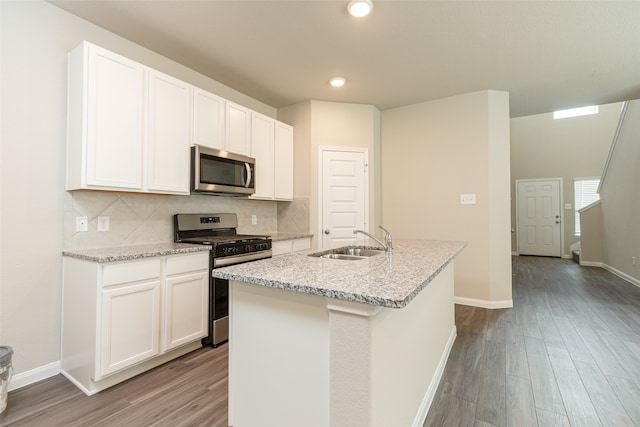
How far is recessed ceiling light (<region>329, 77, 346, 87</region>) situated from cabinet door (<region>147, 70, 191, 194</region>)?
1506mm

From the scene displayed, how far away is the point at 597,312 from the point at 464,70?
304 cm

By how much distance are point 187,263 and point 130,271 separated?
0.42 m

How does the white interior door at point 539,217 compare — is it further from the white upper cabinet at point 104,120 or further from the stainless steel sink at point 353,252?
the white upper cabinet at point 104,120

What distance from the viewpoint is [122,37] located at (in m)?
2.51

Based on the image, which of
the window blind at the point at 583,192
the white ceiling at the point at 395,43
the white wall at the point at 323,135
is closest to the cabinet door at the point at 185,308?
the white wall at the point at 323,135

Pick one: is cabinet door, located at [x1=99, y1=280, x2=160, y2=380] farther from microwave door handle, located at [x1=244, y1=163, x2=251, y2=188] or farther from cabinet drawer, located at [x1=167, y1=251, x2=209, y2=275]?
microwave door handle, located at [x1=244, y1=163, x2=251, y2=188]

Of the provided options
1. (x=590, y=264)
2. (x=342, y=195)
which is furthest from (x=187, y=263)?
(x=590, y=264)

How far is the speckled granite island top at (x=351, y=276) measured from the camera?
1.01 metres

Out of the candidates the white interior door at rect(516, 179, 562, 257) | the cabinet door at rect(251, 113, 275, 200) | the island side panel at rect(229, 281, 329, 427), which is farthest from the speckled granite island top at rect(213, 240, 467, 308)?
the white interior door at rect(516, 179, 562, 257)

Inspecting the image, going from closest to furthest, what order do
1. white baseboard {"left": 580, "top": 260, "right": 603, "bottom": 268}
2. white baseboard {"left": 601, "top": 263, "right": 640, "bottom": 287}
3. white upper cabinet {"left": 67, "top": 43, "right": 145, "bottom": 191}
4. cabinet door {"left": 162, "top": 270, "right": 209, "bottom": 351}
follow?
1. white upper cabinet {"left": 67, "top": 43, "right": 145, "bottom": 191}
2. cabinet door {"left": 162, "top": 270, "right": 209, "bottom": 351}
3. white baseboard {"left": 601, "top": 263, "right": 640, "bottom": 287}
4. white baseboard {"left": 580, "top": 260, "right": 603, "bottom": 268}

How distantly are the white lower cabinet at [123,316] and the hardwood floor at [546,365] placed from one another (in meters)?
1.85


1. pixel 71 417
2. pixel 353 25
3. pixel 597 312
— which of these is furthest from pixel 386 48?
pixel 597 312

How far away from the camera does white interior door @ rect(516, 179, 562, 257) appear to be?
745 centimetres

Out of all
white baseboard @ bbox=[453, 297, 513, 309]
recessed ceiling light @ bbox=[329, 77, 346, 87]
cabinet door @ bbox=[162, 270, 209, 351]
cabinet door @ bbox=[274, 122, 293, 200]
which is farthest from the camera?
cabinet door @ bbox=[274, 122, 293, 200]
